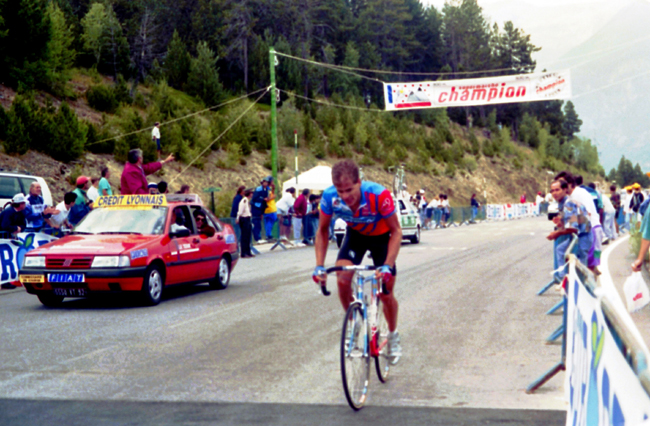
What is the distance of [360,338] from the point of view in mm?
5535

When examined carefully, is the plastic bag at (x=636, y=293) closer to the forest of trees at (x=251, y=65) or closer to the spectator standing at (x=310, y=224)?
the spectator standing at (x=310, y=224)

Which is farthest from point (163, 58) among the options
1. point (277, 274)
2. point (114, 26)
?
point (277, 274)

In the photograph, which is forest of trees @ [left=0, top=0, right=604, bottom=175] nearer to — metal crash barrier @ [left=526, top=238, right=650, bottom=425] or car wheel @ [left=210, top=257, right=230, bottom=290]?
car wheel @ [left=210, top=257, right=230, bottom=290]

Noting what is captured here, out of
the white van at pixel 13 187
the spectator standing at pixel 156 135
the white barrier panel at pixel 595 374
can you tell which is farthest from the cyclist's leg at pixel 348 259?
the spectator standing at pixel 156 135

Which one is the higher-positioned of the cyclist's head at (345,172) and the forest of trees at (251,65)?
the forest of trees at (251,65)

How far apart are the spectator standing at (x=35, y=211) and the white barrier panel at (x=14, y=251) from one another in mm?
471

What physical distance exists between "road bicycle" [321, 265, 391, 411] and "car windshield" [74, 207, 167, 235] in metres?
6.01

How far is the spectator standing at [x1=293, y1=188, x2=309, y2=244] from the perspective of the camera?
24484mm

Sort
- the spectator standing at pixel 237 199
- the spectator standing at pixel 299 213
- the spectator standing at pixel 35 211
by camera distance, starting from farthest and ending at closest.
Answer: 1. the spectator standing at pixel 299 213
2. the spectator standing at pixel 237 199
3. the spectator standing at pixel 35 211

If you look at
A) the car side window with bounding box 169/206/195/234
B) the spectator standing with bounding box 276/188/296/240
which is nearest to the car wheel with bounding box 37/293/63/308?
the car side window with bounding box 169/206/195/234

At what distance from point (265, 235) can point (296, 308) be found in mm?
13950

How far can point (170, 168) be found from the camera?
1625 inches

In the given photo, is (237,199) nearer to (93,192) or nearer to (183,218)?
(93,192)

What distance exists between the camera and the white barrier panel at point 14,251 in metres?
13.1
